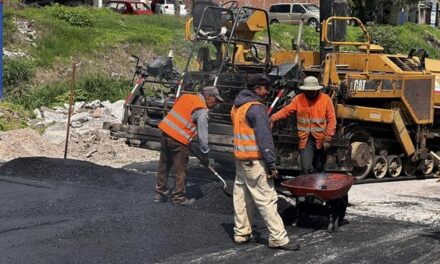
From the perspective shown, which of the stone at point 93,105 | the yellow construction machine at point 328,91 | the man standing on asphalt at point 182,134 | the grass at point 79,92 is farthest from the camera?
the grass at point 79,92

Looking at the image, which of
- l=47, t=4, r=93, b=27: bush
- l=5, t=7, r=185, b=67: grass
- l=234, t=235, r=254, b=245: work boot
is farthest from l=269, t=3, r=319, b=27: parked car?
l=234, t=235, r=254, b=245: work boot

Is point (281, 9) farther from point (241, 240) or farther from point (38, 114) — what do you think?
point (241, 240)

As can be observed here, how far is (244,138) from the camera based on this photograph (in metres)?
6.98

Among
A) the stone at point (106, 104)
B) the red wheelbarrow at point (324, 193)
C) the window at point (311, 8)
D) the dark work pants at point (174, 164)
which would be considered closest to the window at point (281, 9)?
the window at point (311, 8)

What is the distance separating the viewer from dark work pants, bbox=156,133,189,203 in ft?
27.9

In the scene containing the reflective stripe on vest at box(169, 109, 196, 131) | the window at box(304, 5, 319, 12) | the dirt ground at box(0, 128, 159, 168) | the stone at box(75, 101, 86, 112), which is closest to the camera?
the reflective stripe on vest at box(169, 109, 196, 131)

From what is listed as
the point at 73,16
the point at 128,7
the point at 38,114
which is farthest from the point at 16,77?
the point at 128,7

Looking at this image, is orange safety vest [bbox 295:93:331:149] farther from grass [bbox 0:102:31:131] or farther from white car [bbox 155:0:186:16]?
white car [bbox 155:0:186:16]

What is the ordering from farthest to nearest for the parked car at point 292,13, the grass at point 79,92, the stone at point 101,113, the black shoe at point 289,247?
the parked car at point 292,13 → the grass at point 79,92 → the stone at point 101,113 → the black shoe at point 289,247

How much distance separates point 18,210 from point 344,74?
544 cm

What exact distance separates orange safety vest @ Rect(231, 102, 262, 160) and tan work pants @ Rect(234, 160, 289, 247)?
7cm

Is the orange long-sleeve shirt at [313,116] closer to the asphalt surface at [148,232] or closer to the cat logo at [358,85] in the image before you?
the asphalt surface at [148,232]

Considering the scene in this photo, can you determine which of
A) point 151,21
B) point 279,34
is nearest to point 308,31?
point 279,34

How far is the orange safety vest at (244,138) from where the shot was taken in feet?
22.6
